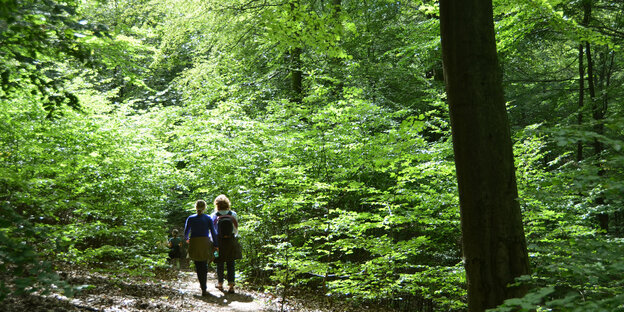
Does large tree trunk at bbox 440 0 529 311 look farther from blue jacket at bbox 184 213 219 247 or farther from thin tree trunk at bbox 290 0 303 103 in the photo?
thin tree trunk at bbox 290 0 303 103

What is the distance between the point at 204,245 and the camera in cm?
714

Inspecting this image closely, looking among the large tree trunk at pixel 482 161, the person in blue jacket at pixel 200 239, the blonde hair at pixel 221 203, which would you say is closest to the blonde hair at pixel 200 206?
the person in blue jacket at pixel 200 239

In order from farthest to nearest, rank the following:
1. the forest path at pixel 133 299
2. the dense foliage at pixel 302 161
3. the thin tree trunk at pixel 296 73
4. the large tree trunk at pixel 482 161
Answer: the thin tree trunk at pixel 296 73
the forest path at pixel 133 299
the dense foliage at pixel 302 161
the large tree trunk at pixel 482 161

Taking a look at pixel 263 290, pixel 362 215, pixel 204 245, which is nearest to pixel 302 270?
pixel 362 215

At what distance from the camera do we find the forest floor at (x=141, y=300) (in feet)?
13.4

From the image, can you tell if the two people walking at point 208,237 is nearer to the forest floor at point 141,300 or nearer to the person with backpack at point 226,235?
the person with backpack at point 226,235

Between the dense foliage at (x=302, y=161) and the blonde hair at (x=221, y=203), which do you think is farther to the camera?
the blonde hair at (x=221, y=203)

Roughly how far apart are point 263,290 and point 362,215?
11.5ft

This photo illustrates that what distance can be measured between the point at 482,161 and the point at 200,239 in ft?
18.3

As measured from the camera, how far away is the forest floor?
13.4 feet

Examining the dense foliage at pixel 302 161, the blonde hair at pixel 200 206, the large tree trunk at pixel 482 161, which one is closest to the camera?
the large tree trunk at pixel 482 161

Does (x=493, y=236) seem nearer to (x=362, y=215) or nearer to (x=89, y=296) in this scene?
(x=362, y=215)

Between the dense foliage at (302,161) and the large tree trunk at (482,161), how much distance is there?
0.20 meters

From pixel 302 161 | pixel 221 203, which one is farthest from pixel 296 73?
pixel 221 203
